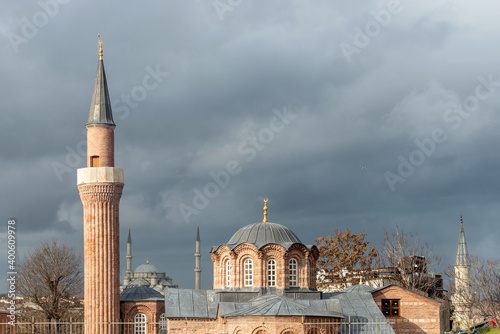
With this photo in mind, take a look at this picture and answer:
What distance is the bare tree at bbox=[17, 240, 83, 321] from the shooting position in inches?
1849

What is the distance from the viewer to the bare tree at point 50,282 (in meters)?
47.0

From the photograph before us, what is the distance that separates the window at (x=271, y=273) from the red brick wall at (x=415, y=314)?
590 cm

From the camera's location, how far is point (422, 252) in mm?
60938

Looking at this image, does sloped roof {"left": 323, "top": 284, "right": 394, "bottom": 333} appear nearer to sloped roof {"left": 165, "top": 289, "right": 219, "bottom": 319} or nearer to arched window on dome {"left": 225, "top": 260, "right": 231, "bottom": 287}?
arched window on dome {"left": 225, "top": 260, "right": 231, "bottom": 287}

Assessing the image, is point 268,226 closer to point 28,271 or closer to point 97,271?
point 97,271

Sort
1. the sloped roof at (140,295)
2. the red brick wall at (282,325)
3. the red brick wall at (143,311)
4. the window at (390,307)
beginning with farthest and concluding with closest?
the sloped roof at (140,295)
the red brick wall at (143,311)
the window at (390,307)
the red brick wall at (282,325)

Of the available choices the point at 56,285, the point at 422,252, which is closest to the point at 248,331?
the point at 56,285

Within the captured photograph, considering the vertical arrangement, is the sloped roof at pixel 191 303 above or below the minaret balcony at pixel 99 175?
below

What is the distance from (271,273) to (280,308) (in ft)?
19.3

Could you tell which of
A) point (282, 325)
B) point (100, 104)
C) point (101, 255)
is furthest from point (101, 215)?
point (282, 325)

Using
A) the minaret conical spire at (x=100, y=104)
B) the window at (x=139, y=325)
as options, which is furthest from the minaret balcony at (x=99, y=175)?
the window at (x=139, y=325)

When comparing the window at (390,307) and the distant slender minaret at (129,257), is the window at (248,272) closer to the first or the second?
the window at (390,307)

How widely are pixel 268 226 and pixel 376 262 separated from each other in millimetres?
25039

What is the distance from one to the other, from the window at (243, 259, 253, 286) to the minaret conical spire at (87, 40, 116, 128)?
10624 millimetres
